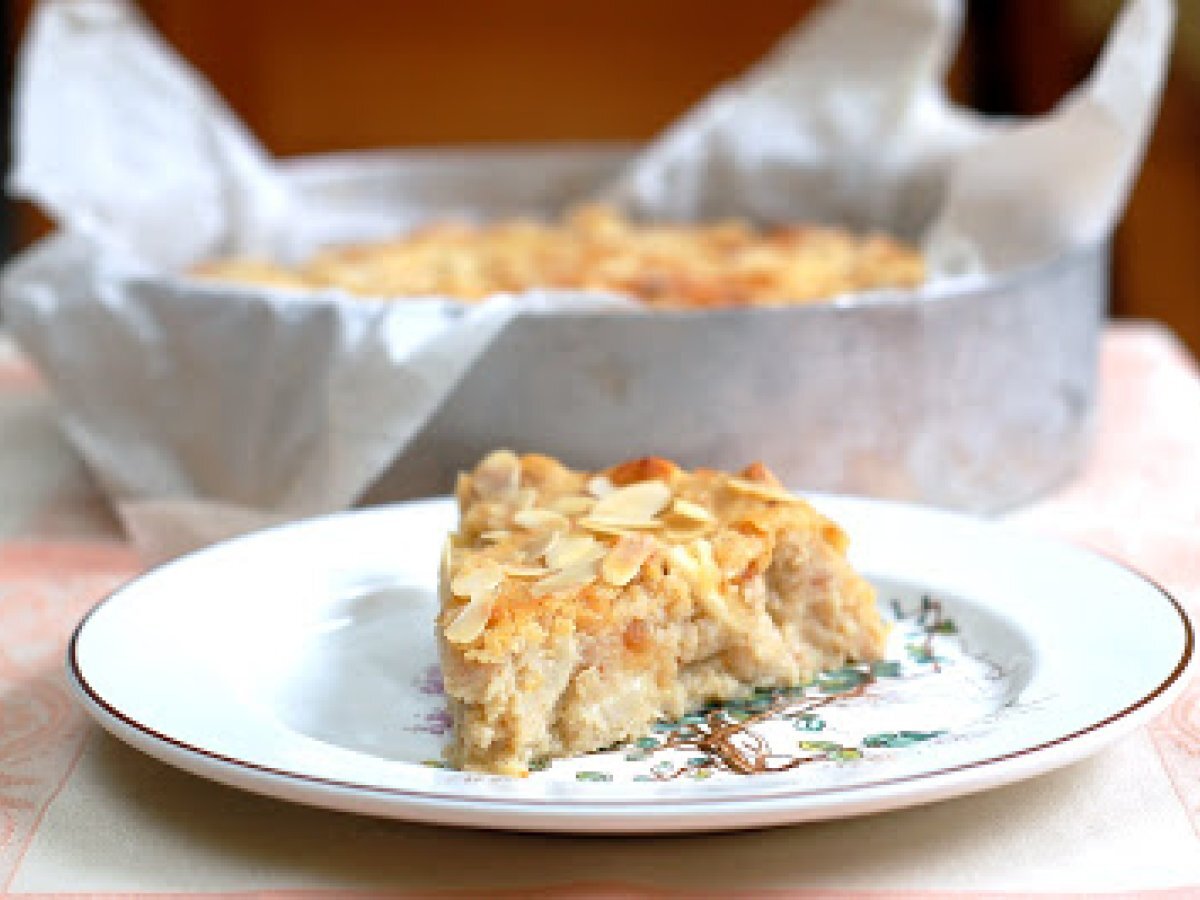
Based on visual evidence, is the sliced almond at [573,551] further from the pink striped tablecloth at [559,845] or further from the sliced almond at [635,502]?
the pink striped tablecloth at [559,845]

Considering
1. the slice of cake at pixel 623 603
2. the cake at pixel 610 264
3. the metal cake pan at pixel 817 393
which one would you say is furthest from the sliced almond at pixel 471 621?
Result: the cake at pixel 610 264

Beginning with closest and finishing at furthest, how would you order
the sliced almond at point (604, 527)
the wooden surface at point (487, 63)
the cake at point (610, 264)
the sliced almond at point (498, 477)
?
1. the sliced almond at point (604, 527)
2. the sliced almond at point (498, 477)
3. the cake at point (610, 264)
4. the wooden surface at point (487, 63)

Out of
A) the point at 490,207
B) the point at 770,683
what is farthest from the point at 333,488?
the point at 490,207

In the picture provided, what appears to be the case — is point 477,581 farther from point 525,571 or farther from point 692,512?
point 692,512

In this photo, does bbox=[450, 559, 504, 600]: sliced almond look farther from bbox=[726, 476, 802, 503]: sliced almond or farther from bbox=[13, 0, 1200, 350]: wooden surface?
bbox=[13, 0, 1200, 350]: wooden surface

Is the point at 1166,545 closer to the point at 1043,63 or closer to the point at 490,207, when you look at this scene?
the point at 490,207

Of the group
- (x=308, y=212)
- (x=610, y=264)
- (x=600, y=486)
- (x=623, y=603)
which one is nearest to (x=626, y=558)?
(x=623, y=603)

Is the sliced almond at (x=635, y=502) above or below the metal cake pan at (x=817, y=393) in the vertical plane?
above
